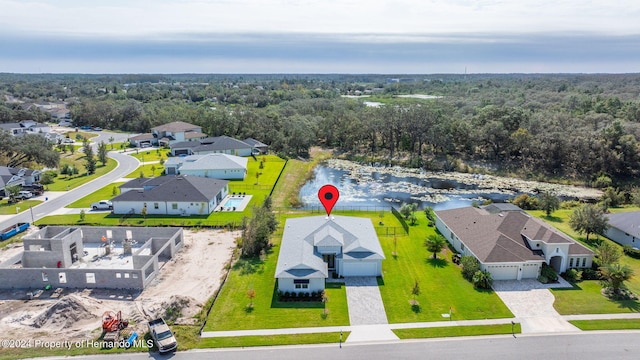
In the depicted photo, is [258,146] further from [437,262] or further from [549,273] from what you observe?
[549,273]

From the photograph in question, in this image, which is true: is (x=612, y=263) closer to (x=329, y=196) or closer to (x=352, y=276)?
(x=352, y=276)

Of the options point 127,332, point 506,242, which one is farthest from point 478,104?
point 127,332

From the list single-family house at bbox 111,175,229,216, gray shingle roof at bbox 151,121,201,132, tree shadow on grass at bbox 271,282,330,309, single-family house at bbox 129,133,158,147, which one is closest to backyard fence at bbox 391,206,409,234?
tree shadow on grass at bbox 271,282,330,309

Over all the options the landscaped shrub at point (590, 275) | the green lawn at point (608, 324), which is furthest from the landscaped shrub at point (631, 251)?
the green lawn at point (608, 324)

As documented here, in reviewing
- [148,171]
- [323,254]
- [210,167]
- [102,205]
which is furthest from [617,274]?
[148,171]

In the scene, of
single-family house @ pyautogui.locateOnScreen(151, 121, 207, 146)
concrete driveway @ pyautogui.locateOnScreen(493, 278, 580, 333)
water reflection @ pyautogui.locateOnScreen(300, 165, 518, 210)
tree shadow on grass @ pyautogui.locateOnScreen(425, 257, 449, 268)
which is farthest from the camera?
single-family house @ pyautogui.locateOnScreen(151, 121, 207, 146)

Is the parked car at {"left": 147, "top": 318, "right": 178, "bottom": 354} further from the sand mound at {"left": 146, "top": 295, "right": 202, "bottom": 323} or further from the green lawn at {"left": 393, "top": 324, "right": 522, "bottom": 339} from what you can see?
the green lawn at {"left": 393, "top": 324, "right": 522, "bottom": 339}
